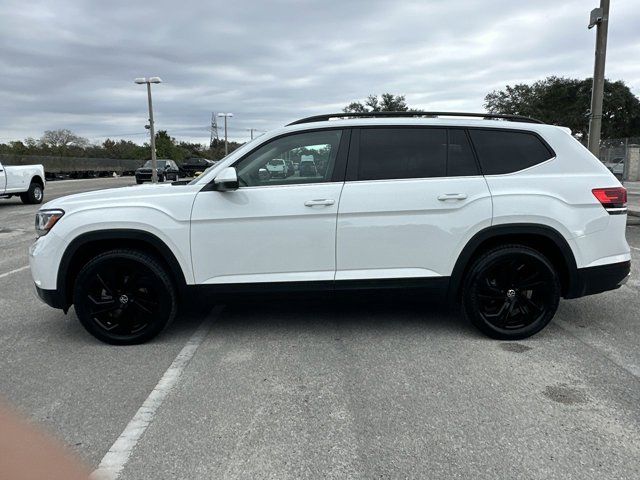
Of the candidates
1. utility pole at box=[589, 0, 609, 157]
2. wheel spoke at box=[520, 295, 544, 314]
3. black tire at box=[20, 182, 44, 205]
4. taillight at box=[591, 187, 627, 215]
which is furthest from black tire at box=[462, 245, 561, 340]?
black tire at box=[20, 182, 44, 205]

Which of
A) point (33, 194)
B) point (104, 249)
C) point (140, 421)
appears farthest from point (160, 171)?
point (140, 421)

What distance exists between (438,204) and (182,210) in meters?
2.09

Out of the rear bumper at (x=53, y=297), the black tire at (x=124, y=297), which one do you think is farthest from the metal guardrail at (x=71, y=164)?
the black tire at (x=124, y=297)

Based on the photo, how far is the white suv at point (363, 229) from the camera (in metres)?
4.19

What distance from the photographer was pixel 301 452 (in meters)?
2.74

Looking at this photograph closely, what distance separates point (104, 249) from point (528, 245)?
362 centimetres

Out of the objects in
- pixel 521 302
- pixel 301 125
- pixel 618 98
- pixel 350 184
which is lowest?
pixel 521 302

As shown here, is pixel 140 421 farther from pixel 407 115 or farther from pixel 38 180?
pixel 38 180

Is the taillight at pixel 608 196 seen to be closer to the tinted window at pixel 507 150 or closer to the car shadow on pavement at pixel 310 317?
the tinted window at pixel 507 150

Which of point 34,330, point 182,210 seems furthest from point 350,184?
point 34,330

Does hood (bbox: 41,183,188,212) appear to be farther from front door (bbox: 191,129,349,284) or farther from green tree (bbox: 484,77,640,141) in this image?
green tree (bbox: 484,77,640,141)

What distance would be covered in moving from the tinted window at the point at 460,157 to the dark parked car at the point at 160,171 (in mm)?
31434

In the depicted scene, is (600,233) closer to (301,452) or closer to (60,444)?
(301,452)

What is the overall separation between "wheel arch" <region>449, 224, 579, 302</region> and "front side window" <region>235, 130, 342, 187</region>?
4.38 ft
